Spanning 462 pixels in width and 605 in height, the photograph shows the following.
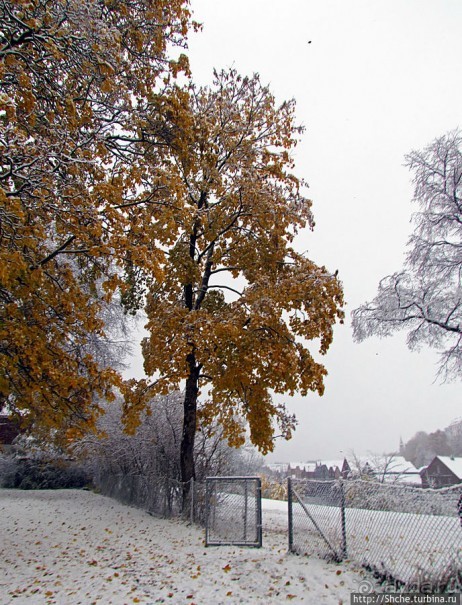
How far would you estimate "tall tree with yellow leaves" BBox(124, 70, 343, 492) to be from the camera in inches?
379

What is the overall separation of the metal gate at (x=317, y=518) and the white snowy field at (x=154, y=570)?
0.22m

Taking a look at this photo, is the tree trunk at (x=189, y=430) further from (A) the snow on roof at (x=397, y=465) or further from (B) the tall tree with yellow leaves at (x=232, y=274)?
(A) the snow on roof at (x=397, y=465)

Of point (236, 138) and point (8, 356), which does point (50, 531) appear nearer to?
point (8, 356)

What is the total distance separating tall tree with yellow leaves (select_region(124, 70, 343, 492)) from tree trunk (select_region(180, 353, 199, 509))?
0.09 feet

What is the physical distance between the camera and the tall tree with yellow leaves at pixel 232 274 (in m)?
9.62

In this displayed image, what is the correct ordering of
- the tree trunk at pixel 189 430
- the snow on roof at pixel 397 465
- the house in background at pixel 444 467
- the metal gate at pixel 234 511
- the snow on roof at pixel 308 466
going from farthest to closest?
the snow on roof at pixel 308 466, the house in background at pixel 444 467, the snow on roof at pixel 397 465, the tree trunk at pixel 189 430, the metal gate at pixel 234 511

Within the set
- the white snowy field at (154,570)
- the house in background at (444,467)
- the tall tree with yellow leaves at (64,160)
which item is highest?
the tall tree with yellow leaves at (64,160)

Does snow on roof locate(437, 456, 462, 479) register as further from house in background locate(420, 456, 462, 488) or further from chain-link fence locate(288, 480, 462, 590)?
chain-link fence locate(288, 480, 462, 590)

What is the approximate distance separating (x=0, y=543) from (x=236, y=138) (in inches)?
428

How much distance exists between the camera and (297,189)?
40.2 feet

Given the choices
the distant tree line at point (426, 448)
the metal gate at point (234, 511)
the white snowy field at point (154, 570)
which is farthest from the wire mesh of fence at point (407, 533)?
the distant tree line at point (426, 448)

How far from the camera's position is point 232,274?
1254 centimetres

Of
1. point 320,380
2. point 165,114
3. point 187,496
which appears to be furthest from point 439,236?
point 187,496

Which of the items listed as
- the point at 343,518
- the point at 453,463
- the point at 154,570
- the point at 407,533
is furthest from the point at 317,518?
the point at 453,463
